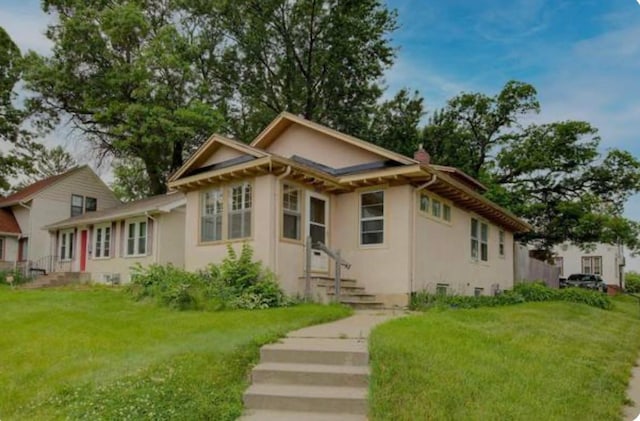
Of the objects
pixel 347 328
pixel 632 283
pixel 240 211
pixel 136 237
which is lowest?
pixel 632 283

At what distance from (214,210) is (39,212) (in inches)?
640

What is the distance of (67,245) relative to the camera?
2478 centimetres

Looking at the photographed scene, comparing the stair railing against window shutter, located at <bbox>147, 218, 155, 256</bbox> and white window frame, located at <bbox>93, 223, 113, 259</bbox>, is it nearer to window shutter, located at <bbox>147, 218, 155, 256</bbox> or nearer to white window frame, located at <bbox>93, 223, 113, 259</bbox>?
window shutter, located at <bbox>147, 218, 155, 256</bbox>

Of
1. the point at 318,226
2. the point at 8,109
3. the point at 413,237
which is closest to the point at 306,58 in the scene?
the point at 8,109

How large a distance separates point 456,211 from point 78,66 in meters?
22.1

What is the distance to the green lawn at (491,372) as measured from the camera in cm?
546

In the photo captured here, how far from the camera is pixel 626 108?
10.6 meters

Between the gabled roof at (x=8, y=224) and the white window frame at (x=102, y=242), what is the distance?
6118 millimetres

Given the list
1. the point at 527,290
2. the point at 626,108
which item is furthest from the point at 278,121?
the point at 527,290

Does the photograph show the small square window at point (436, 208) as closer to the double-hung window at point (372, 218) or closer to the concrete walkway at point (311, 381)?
the double-hung window at point (372, 218)

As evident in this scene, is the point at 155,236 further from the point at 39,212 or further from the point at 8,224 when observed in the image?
the point at 8,224

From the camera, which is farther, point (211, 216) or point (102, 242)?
point (102, 242)

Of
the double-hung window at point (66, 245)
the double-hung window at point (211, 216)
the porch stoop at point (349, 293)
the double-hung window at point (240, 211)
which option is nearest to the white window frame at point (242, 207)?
the double-hung window at point (240, 211)

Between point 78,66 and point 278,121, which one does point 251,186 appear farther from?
point 78,66
